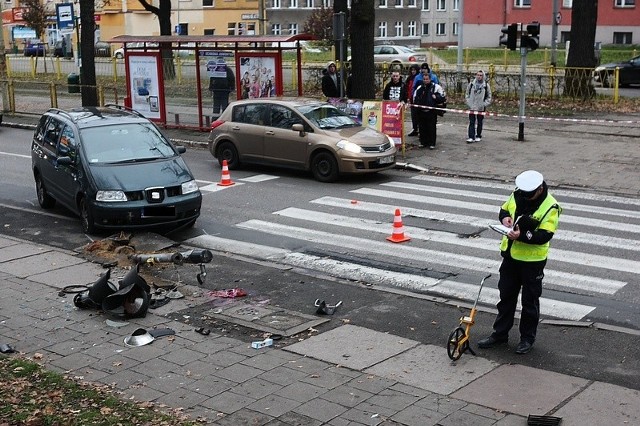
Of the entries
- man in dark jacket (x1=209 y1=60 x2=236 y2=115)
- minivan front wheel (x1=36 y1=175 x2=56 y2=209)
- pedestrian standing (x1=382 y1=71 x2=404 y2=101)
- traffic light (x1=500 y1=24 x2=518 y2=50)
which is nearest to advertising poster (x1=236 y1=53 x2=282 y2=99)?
man in dark jacket (x1=209 y1=60 x2=236 y2=115)

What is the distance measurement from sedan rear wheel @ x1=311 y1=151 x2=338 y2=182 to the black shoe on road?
9.32 metres

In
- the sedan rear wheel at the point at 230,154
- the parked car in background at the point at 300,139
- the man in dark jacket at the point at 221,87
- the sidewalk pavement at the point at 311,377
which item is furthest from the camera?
the man in dark jacket at the point at 221,87

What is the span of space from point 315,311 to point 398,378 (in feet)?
7.36

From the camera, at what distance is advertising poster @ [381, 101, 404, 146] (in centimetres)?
2025

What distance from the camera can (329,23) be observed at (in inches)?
2208

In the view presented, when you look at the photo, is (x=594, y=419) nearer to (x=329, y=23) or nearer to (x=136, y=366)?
(x=136, y=366)

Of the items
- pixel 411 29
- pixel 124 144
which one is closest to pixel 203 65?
pixel 124 144

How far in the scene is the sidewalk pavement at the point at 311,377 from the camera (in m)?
6.90

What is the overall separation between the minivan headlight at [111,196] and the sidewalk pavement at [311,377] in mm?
3543

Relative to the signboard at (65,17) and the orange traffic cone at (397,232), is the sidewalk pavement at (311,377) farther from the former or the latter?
the signboard at (65,17)

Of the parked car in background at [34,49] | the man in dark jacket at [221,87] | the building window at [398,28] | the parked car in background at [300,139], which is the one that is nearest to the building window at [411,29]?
A: the building window at [398,28]

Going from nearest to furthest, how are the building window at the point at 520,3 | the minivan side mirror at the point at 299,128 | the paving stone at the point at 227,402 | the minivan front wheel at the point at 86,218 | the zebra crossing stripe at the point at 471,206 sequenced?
1. the paving stone at the point at 227,402
2. the minivan front wheel at the point at 86,218
3. the zebra crossing stripe at the point at 471,206
4. the minivan side mirror at the point at 299,128
5. the building window at the point at 520,3

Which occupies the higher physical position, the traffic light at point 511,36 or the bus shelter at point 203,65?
the traffic light at point 511,36

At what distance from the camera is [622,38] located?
56250 mm
